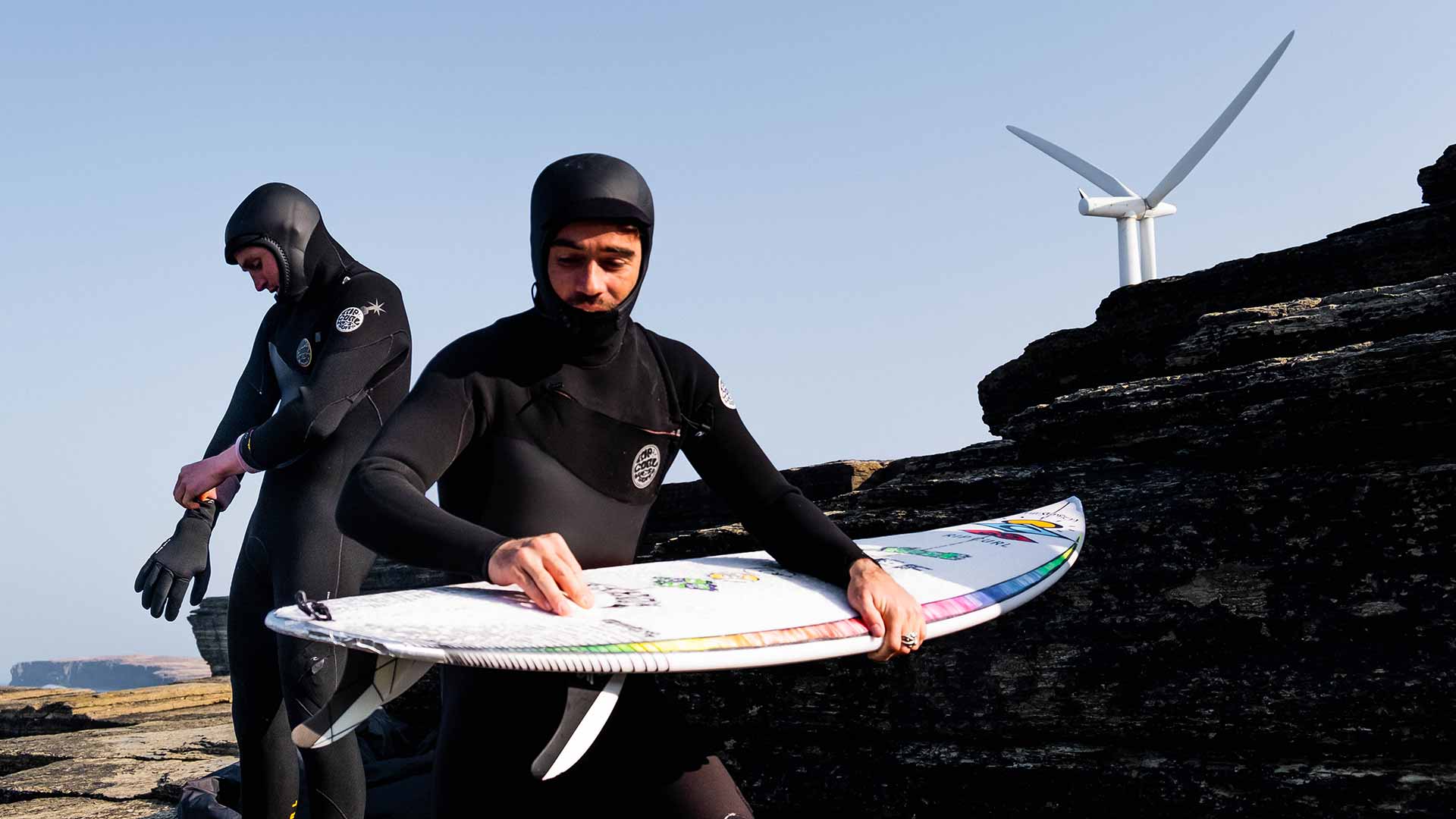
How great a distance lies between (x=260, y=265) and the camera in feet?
16.7

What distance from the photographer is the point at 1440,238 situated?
10.4 metres

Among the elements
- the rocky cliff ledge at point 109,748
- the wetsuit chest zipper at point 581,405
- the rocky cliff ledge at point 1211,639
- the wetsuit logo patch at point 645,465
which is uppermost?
the wetsuit chest zipper at point 581,405

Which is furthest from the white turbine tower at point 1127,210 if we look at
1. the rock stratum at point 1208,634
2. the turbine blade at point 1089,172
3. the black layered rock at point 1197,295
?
the rock stratum at point 1208,634

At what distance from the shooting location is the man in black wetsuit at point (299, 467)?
14.9ft

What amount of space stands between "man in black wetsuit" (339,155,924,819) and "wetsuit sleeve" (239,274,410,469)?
5.78ft

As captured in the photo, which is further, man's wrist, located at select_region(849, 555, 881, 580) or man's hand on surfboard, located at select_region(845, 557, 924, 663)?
man's wrist, located at select_region(849, 555, 881, 580)

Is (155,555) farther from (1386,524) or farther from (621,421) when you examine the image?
(1386,524)

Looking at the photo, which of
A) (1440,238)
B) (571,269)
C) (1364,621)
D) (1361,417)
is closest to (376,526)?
(571,269)

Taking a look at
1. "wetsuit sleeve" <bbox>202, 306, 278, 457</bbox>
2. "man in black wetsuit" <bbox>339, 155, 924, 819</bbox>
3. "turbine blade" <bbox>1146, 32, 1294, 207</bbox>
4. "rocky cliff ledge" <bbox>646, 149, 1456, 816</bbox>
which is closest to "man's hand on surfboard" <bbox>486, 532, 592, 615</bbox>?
"man in black wetsuit" <bbox>339, 155, 924, 819</bbox>

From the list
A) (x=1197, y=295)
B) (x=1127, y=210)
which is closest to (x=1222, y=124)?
(x=1127, y=210)

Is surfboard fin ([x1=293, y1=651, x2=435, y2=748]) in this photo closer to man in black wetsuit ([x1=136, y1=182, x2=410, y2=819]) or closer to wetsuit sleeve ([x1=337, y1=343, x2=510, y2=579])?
wetsuit sleeve ([x1=337, y1=343, x2=510, y2=579])

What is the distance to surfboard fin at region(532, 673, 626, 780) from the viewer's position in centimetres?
252

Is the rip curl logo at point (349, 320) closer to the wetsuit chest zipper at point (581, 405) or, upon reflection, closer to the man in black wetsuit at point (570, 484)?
the man in black wetsuit at point (570, 484)

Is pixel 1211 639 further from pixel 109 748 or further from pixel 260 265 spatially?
pixel 109 748
